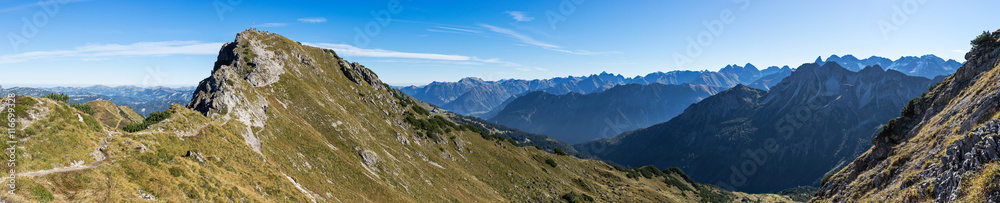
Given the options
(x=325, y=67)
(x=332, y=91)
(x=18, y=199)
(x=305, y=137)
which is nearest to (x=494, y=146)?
(x=332, y=91)

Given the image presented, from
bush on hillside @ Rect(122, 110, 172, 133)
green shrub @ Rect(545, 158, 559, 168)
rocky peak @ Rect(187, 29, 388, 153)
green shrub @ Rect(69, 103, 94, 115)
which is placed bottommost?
green shrub @ Rect(545, 158, 559, 168)

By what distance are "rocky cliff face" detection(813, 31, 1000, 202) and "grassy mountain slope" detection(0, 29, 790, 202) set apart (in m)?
56.9

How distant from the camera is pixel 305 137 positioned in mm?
58781

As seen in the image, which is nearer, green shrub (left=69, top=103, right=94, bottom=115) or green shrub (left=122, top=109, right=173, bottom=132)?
green shrub (left=69, top=103, right=94, bottom=115)

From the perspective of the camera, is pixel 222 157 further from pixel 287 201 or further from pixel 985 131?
pixel 985 131

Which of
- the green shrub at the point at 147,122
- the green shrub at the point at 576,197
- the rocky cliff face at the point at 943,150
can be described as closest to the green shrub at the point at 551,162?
the green shrub at the point at 576,197

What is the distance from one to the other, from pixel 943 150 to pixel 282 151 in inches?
3414

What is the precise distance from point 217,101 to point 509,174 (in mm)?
65943

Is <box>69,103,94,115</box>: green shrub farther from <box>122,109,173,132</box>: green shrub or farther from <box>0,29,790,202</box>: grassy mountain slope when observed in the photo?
<box>122,109,173,132</box>: green shrub

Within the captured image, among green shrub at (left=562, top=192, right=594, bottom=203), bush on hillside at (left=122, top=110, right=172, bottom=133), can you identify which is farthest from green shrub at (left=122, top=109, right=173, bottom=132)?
green shrub at (left=562, top=192, right=594, bottom=203)

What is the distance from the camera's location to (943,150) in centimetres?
4441

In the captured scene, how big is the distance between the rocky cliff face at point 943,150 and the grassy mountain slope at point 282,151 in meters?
56.9

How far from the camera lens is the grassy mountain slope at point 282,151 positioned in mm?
26922

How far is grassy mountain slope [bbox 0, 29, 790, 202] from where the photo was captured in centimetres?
2692
